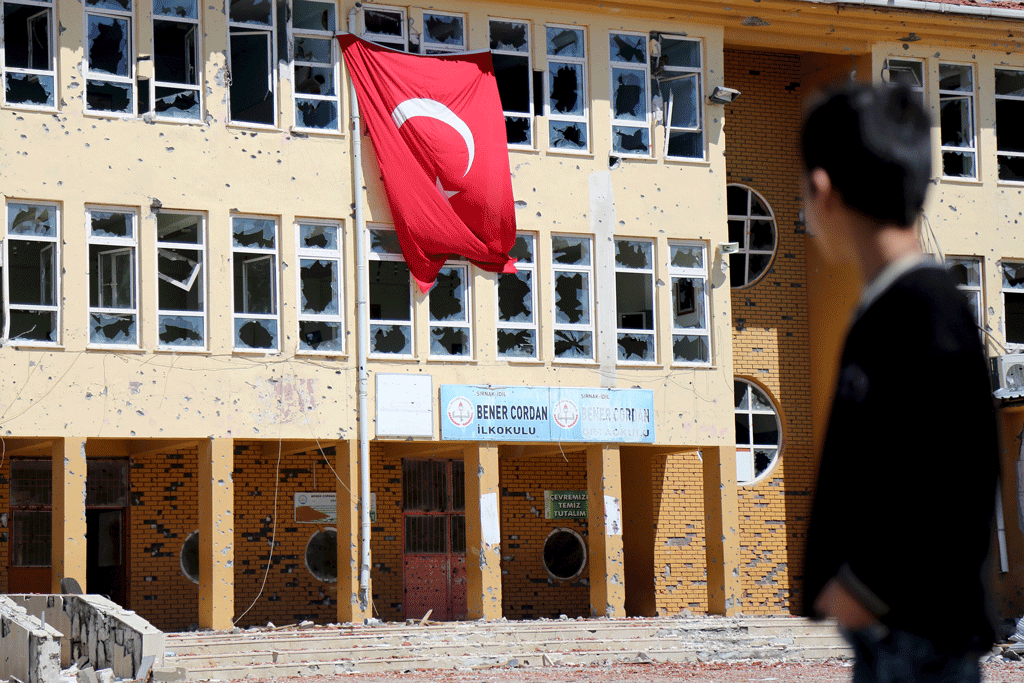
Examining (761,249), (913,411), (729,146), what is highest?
(729,146)

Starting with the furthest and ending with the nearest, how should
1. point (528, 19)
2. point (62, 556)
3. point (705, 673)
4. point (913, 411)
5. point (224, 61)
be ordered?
point (528, 19) → point (224, 61) → point (62, 556) → point (705, 673) → point (913, 411)

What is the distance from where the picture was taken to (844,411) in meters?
2.69

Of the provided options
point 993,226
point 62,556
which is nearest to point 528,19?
point 993,226

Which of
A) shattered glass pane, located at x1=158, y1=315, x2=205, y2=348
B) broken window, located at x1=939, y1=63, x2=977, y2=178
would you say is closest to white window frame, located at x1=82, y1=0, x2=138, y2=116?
shattered glass pane, located at x1=158, y1=315, x2=205, y2=348

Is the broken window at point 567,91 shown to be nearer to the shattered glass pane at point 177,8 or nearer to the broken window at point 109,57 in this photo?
the shattered glass pane at point 177,8

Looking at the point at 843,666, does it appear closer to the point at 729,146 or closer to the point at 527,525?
the point at 527,525

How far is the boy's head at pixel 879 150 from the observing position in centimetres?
276

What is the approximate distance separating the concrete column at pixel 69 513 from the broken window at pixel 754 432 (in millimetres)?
12443

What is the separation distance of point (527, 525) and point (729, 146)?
27.1 feet

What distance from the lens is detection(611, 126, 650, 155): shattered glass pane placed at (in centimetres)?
2475

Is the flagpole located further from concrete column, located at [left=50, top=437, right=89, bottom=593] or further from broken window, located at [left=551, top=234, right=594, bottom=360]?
concrete column, located at [left=50, top=437, right=89, bottom=593]

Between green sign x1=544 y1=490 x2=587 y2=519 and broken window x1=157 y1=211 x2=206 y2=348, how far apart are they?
24.5 ft

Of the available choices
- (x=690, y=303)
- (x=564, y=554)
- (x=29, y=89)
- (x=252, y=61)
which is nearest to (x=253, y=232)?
(x=252, y=61)

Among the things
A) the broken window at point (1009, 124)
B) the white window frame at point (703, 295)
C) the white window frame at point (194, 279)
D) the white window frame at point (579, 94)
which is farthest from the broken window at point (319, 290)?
the broken window at point (1009, 124)
